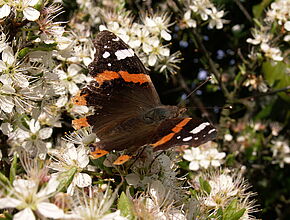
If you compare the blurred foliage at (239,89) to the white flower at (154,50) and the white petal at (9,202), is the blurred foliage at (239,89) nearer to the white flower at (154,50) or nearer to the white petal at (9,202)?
the white flower at (154,50)

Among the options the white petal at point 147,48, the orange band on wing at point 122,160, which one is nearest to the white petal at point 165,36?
the white petal at point 147,48

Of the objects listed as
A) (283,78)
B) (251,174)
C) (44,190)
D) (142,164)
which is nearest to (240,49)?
(283,78)

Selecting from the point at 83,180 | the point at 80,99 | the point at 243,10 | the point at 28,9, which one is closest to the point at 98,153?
the point at 83,180

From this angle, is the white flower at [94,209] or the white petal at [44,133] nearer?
the white flower at [94,209]

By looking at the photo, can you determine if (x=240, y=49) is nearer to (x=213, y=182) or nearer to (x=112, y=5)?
(x=112, y=5)

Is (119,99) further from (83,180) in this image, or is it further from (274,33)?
(274,33)

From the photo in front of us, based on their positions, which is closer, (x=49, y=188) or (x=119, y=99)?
(x=49, y=188)

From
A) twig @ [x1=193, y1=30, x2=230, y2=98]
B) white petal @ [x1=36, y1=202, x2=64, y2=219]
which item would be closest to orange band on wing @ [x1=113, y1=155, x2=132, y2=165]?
white petal @ [x1=36, y1=202, x2=64, y2=219]

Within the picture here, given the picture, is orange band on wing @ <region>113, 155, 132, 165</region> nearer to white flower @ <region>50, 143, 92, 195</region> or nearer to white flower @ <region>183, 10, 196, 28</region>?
white flower @ <region>50, 143, 92, 195</region>
